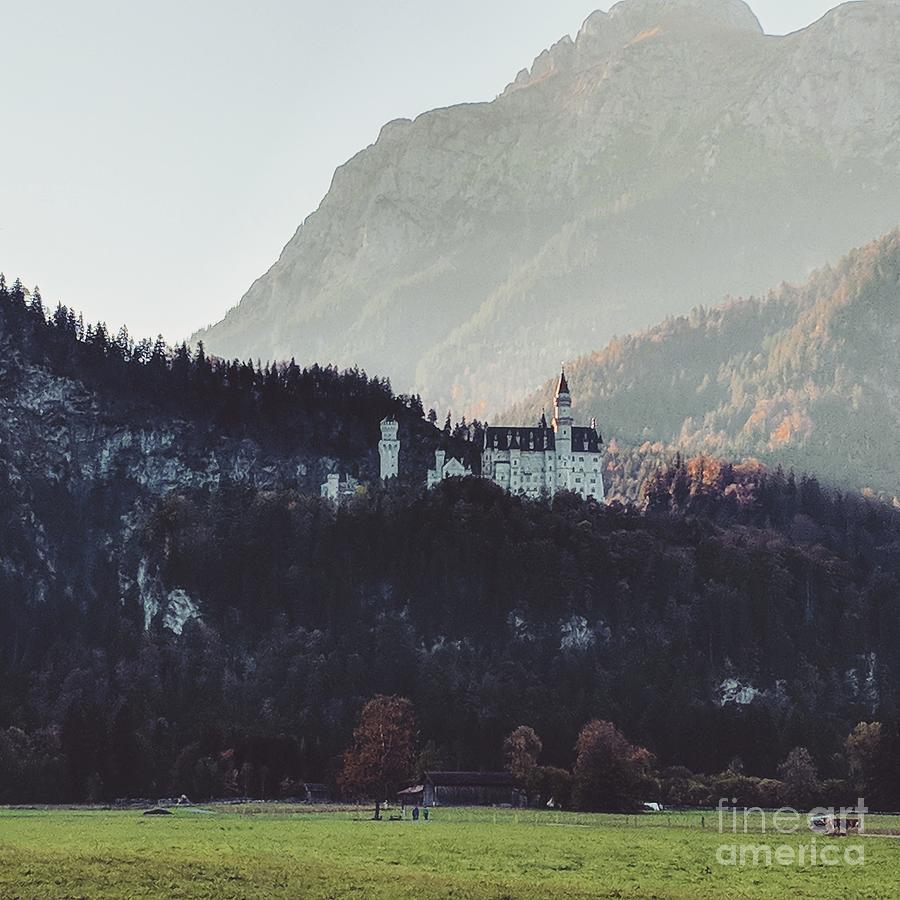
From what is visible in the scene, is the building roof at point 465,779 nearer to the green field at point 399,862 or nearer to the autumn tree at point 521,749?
the autumn tree at point 521,749

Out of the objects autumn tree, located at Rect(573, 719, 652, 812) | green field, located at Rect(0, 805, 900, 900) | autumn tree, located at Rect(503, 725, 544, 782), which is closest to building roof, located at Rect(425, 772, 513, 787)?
autumn tree, located at Rect(503, 725, 544, 782)

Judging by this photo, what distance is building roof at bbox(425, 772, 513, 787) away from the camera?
149m

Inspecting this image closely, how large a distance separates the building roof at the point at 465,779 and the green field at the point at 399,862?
4249 centimetres

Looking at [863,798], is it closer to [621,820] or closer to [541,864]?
[621,820]

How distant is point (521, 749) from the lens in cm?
17362

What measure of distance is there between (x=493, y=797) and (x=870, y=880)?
77.2 metres

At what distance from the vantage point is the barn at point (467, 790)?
147 m

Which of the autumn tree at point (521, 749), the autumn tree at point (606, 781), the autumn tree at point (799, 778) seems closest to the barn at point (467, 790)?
the autumn tree at point (521, 749)

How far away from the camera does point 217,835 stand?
9394cm

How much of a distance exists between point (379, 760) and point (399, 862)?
60.9m

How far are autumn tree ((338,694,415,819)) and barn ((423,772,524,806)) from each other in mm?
2413

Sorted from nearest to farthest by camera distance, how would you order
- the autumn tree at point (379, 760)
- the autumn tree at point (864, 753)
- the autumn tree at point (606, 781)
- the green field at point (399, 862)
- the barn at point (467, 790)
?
the green field at point (399, 862) → the autumn tree at point (606, 781) → the autumn tree at point (379, 760) → the autumn tree at point (864, 753) → the barn at point (467, 790)

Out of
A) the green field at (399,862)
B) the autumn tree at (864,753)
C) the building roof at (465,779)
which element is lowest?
the green field at (399,862)

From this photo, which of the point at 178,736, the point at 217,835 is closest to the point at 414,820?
the point at 217,835
